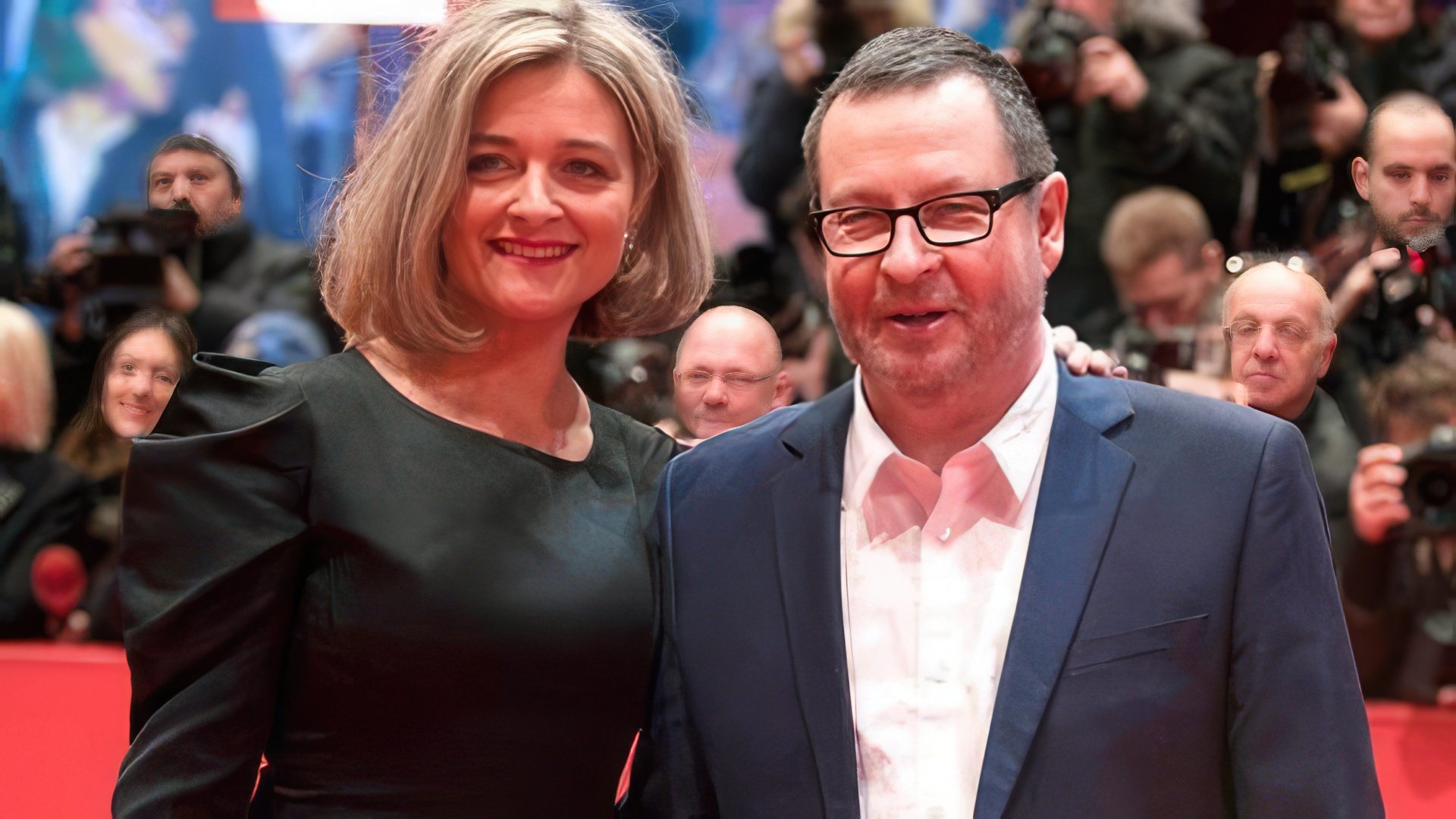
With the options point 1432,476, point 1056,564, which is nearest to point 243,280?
point 1056,564

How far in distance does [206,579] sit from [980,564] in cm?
93

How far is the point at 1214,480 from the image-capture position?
1535 mm

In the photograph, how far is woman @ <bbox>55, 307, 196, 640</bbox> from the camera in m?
2.35

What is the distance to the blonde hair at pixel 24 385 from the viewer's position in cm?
252

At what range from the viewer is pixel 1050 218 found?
1.69 metres

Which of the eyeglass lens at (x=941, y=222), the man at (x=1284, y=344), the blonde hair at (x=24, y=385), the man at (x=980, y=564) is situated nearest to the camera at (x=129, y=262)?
the blonde hair at (x=24, y=385)

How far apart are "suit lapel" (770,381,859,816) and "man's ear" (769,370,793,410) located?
44 centimetres

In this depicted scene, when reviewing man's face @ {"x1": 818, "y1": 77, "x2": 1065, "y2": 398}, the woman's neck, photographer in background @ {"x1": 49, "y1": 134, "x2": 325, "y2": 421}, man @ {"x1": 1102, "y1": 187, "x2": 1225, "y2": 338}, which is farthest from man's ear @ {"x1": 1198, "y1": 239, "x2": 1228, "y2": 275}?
photographer in background @ {"x1": 49, "y1": 134, "x2": 325, "y2": 421}

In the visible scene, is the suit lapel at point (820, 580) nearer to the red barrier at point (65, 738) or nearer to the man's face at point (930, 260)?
the man's face at point (930, 260)

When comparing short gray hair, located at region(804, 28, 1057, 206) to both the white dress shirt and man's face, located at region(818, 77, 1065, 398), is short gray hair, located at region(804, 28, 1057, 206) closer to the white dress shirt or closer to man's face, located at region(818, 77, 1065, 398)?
man's face, located at region(818, 77, 1065, 398)

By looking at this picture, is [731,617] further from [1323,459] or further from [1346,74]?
[1346,74]

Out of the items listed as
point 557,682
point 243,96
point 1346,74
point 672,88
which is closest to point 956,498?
point 557,682

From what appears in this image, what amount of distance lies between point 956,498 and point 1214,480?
0.30 metres

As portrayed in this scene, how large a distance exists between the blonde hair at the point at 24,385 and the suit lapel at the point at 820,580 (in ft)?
5.09
